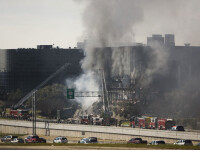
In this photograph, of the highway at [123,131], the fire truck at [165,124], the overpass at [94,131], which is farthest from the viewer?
the fire truck at [165,124]

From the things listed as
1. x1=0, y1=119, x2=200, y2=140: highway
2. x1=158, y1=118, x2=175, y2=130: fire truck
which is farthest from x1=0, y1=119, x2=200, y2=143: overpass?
x1=158, y1=118, x2=175, y2=130: fire truck

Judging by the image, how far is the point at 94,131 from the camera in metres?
123

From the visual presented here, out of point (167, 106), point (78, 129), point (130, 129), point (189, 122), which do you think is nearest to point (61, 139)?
point (130, 129)

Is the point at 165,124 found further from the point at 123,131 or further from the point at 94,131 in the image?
the point at 94,131

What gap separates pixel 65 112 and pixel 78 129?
65480 mm

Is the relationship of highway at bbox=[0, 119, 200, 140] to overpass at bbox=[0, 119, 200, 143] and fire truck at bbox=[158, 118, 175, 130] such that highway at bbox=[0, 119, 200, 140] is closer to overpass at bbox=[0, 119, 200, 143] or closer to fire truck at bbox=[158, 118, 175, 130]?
overpass at bbox=[0, 119, 200, 143]

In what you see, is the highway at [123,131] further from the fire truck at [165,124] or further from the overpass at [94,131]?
the fire truck at [165,124]

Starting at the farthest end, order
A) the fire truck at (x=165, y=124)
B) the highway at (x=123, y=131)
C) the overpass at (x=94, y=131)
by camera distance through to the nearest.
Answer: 1. the fire truck at (x=165, y=124)
2. the overpass at (x=94, y=131)
3. the highway at (x=123, y=131)

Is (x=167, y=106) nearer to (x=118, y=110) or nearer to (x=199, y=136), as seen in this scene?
(x=118, y=110)

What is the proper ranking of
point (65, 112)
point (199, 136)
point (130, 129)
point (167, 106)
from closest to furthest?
point (199, 136) < point (130, 129) < point (167, 106) < point (65, 112)

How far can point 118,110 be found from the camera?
171m

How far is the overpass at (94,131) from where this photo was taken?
10419 cm

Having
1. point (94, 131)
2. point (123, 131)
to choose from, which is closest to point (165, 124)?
point (123, 131)

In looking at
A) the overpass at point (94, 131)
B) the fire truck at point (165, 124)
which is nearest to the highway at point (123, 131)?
the overpass at point (94, 131)
